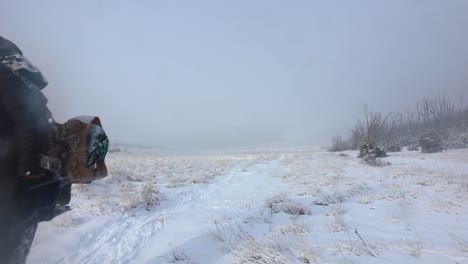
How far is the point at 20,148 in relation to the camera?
1427 millimetres

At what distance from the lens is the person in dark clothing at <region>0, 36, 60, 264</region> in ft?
4.54

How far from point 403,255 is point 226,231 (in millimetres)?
2526

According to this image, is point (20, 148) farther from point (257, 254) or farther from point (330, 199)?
point (330, 199)

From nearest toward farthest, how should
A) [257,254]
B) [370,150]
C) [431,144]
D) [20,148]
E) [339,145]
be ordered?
[20,148] → [257,254] → [370,150] → [431,144] → [339,145]

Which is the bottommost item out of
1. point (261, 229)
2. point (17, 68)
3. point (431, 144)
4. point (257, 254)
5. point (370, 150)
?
point (261, 229)

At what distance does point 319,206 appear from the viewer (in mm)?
6617

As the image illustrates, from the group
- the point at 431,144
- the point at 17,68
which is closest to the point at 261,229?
the point at 17,68

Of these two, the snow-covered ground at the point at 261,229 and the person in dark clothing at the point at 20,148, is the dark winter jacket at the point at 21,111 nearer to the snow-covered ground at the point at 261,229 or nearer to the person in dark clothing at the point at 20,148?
the person in dark clothing at the point at 20,148

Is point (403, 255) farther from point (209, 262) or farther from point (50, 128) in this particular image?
point (50, 128)

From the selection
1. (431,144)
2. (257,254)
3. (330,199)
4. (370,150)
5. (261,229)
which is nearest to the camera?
(257,254)

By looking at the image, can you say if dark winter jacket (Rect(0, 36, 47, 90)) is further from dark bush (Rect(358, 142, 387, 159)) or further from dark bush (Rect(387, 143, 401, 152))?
dark bush (Rect(387, 143, 401, 152))

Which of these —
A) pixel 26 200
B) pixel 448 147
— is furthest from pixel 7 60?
pixel 448 147

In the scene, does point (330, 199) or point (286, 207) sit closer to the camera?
point (286, 207)

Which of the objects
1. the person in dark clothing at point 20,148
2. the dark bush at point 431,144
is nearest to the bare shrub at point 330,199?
the person in dark clothing at point 20,148
